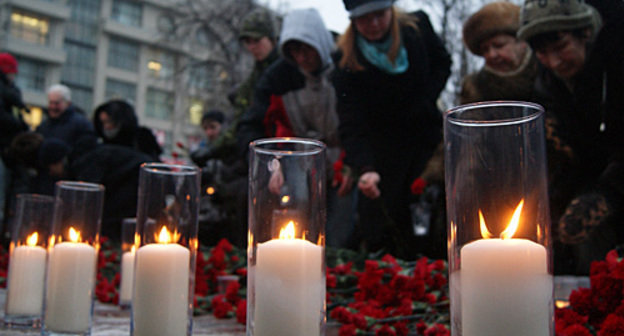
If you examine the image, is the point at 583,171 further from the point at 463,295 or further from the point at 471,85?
the point at 463,295

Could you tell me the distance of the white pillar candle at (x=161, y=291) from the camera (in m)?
1.03

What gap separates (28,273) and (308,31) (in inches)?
80.9

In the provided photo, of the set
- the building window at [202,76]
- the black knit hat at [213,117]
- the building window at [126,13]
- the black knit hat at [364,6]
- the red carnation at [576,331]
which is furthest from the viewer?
the building window at [126,13]

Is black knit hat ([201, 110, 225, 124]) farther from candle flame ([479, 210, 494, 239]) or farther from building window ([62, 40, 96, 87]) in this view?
building window ([62, 40, 96, 87])

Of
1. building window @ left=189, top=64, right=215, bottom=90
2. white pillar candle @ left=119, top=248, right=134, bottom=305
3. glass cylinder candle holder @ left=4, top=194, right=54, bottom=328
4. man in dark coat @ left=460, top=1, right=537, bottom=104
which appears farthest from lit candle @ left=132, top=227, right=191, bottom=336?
building window @ left=189, top=64, right=215, bottom=90

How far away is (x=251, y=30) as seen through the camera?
396 centimetres

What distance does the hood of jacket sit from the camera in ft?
10.4

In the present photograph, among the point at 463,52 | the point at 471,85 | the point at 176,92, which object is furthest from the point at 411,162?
the point at 176,92

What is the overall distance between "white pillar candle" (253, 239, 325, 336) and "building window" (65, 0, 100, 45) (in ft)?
94.3

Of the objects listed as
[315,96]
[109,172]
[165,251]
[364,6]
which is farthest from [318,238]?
[109,172]

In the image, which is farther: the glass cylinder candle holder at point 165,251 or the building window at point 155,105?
the building window at point 155,105

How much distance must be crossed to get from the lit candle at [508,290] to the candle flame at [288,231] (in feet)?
0.88

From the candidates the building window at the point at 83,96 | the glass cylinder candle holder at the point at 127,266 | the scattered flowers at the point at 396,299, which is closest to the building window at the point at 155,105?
the building window at the point at 83,96

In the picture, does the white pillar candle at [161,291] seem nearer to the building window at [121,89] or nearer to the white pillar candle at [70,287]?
the white pillar candle at [70,287]
